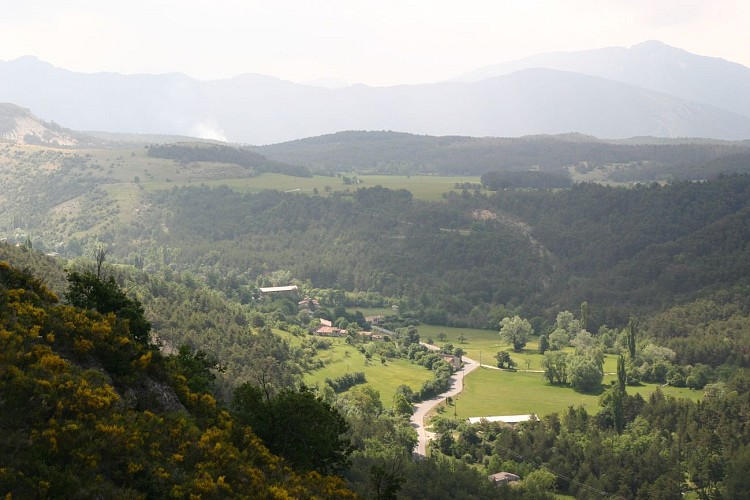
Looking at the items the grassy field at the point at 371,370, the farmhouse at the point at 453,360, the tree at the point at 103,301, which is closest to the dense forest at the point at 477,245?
the farmhouse at the point at 453,360

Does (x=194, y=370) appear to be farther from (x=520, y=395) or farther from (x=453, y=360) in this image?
(x=453, y=360)

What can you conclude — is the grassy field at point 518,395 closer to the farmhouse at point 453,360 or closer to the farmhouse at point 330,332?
the farmhouse at point 453,360

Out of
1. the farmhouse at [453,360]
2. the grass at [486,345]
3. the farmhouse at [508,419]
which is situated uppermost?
the farmhouse at [508,419]

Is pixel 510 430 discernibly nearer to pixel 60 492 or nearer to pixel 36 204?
pixel 60 492

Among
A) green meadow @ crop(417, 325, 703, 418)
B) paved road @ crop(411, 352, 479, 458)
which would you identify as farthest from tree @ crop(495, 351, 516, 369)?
paved road @ crop(411, 352, 479, 458)

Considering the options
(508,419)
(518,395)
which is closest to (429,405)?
(508,419)
